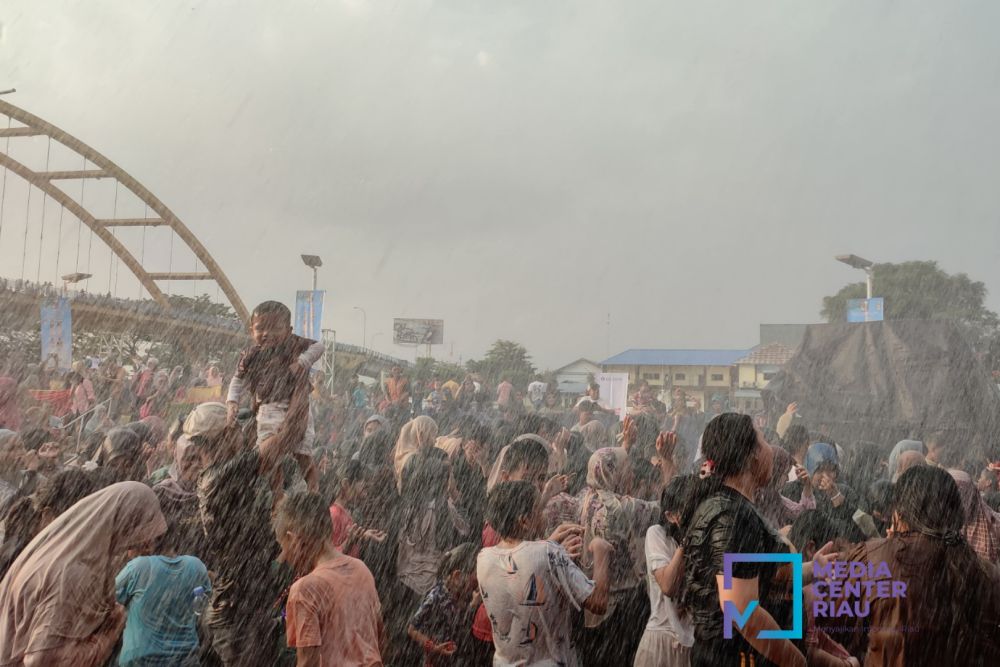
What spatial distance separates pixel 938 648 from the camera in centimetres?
289

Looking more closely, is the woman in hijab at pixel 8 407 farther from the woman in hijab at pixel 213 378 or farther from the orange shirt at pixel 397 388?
the orange shirt at pixel 397 388

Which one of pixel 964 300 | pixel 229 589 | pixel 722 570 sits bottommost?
pixel 229 589

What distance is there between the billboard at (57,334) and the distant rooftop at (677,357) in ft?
166

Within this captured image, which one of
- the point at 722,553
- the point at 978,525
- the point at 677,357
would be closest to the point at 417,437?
the point at 722,553

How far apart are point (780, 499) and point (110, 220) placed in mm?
43398

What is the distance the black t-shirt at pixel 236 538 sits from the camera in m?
4.09

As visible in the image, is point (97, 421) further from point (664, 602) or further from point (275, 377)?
point (664, 602)

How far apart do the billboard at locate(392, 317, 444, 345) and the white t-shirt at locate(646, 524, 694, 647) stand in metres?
69.6

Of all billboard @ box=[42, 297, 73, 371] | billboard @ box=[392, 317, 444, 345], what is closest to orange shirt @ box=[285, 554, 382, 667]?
billboard @ box=[42, 297, 73, 371]

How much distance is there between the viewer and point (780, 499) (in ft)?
16.5

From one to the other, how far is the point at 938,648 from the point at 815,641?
0.46m

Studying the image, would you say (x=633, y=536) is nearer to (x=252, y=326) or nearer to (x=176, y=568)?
(x=176, y=568)

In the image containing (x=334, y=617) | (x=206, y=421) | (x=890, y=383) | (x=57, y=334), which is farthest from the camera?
(x=57, y=334)

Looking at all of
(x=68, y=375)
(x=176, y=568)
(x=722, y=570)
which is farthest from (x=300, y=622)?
(x=68, y=375)
